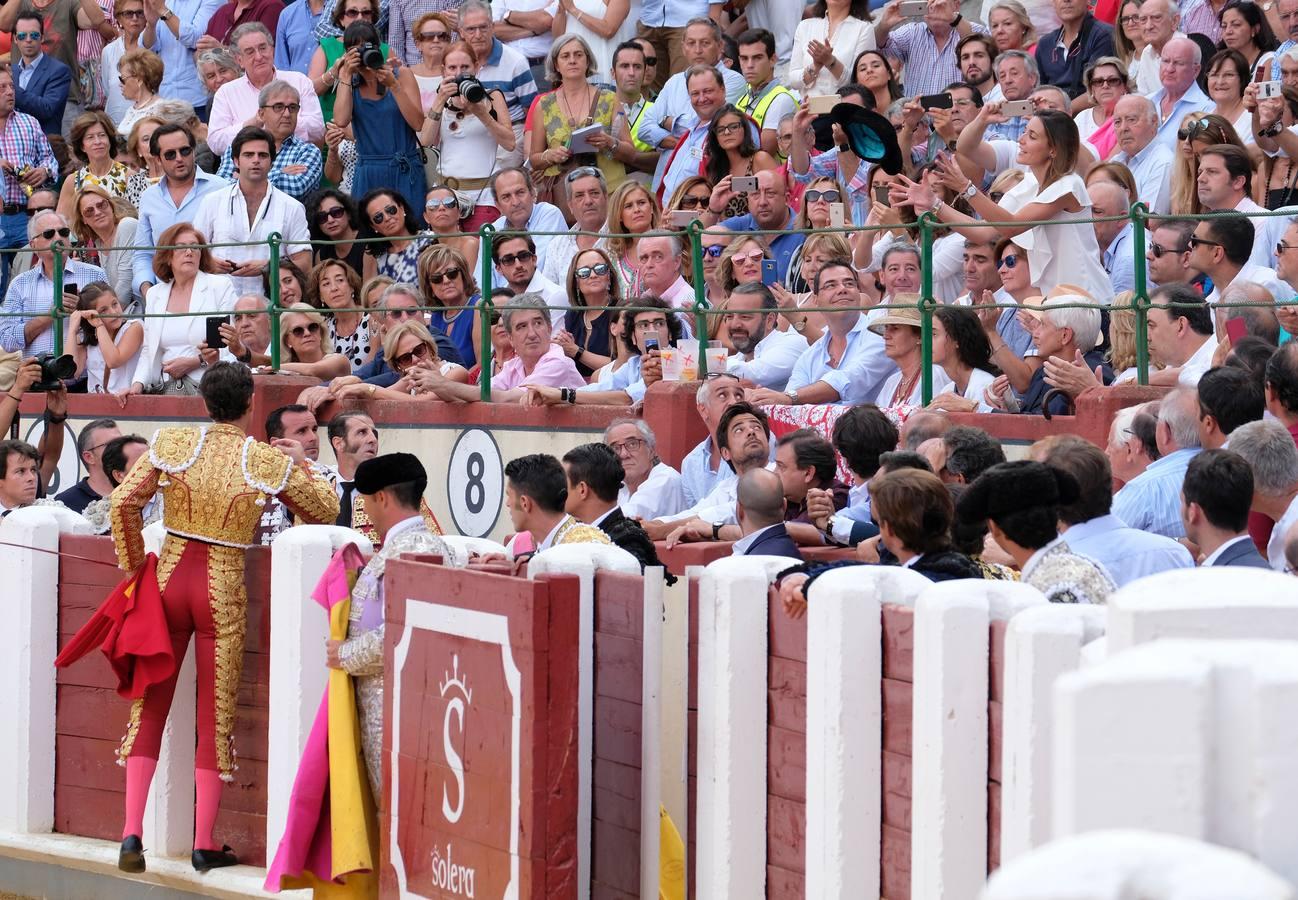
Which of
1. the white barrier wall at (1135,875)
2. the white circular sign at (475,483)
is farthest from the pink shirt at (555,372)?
the white barrier wall at (1135,875)

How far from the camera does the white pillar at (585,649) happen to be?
5574 mm

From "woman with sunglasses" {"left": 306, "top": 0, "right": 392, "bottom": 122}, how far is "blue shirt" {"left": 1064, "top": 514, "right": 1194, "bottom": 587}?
8.35 meters

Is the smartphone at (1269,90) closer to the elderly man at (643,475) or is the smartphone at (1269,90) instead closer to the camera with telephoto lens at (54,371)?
the elderly man at (643,475)

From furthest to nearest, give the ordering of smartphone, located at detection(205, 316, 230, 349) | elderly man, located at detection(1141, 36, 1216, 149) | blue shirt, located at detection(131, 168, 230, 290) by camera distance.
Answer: blue shirt, located at detection(131, 168, 230, 290) → smartphone, located at detection(205, 316, 230, 349) → elderly man, located at detection(1141, 36, 1216, 149)

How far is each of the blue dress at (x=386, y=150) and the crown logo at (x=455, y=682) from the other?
22.5 ft

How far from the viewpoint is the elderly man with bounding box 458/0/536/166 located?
12141 mm

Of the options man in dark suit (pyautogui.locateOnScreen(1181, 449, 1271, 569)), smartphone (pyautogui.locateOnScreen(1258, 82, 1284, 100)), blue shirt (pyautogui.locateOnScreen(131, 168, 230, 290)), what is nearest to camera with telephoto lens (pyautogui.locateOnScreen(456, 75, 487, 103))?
blue shirt (pyautogui.locateOnScreen(131, 168, 230, 290))

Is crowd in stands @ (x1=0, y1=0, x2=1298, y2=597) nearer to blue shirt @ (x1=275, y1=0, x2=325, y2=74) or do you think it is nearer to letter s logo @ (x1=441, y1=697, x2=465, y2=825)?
blue shirt @ (x1=275, y1=0, x2=325, y2=74)

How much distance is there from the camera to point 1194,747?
2430 mm

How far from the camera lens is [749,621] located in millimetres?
5324

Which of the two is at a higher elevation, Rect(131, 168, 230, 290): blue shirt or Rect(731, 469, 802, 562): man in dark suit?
Rect(131, 168, 230, 290): blue shirt

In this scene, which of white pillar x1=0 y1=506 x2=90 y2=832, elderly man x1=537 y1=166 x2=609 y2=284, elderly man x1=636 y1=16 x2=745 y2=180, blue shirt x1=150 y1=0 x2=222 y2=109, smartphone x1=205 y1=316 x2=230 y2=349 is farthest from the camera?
blue shirt x1=150 y1=0 x2=222 y2=109

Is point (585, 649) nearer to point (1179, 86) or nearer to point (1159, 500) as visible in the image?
point (1159, 500)

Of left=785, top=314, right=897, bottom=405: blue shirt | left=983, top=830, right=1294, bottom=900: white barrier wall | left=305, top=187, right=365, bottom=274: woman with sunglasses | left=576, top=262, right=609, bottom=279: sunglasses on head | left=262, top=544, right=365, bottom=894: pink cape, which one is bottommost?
left=262, top=544, right=365, bottom=894: pink cape
